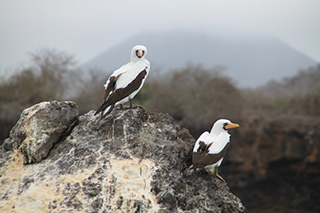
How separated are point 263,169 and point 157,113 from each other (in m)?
20.0

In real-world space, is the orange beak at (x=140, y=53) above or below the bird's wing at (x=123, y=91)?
above

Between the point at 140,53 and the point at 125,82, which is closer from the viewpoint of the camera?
the point at 125,82

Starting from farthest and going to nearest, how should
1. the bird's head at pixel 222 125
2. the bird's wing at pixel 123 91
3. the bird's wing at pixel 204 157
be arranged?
the bird's head at pixel 222 125 → the bird's wing at pixel 123 91 → the bird's wing at pixel 204 157

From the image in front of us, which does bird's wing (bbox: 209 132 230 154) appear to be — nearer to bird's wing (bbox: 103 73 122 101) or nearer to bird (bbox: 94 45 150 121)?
bird (bbox: 94 45 150 121)

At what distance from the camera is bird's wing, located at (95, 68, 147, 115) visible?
5812mm

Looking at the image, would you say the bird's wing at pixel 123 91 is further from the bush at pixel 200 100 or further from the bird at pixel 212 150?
the bush at pixel 200 100

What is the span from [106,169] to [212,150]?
70.8 inches

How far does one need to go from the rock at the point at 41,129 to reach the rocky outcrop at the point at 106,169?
2cm

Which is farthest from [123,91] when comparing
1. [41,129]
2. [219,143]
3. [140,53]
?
[219,143]

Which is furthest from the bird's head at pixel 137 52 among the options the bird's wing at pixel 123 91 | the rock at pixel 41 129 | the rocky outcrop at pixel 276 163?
the rocky outcrop at pixel 276 163

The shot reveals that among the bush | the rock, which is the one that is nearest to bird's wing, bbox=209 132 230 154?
the rock

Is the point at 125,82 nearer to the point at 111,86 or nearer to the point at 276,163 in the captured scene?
the point at 111,86

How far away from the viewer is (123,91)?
601 cm

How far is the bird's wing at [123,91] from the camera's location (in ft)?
19.1
